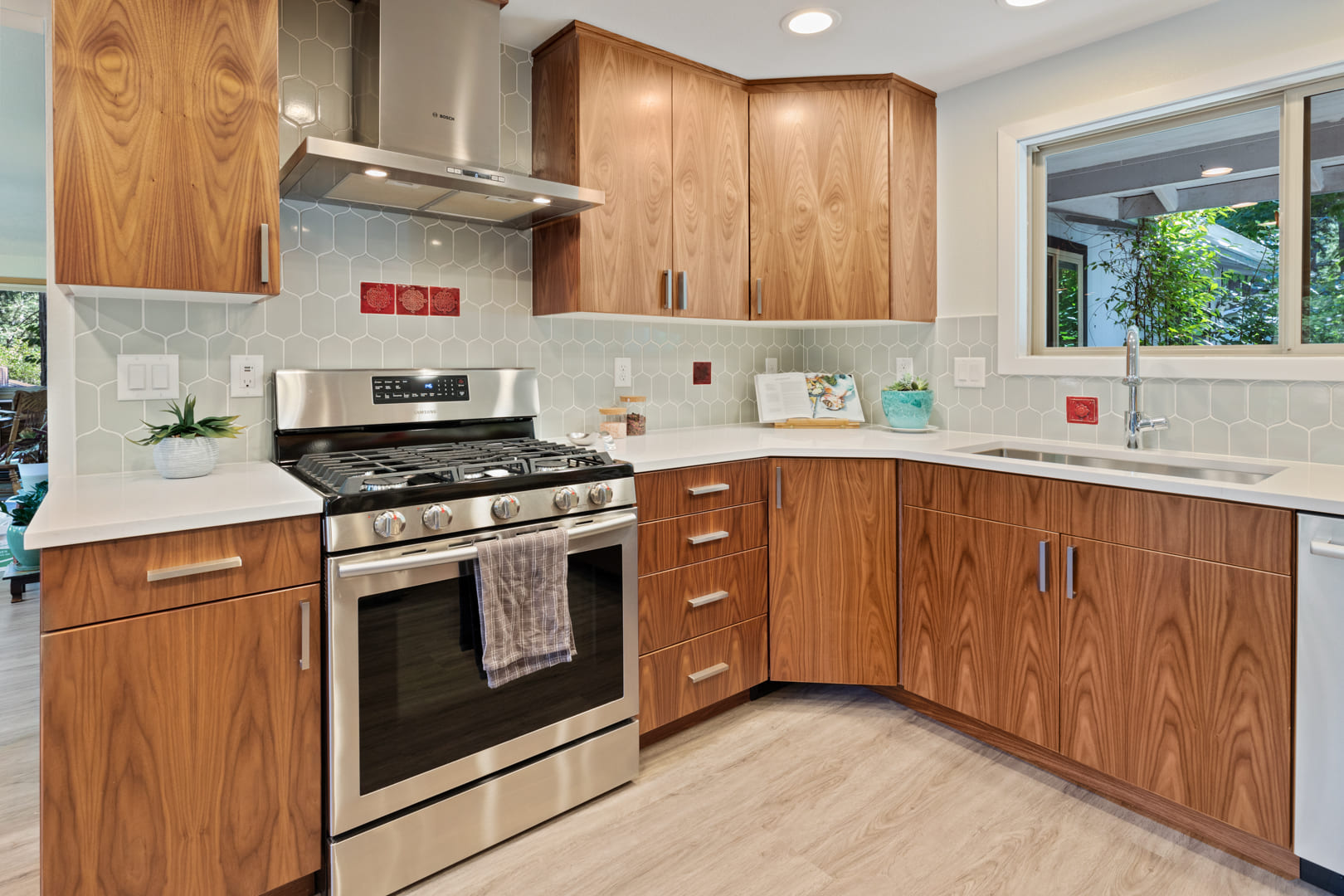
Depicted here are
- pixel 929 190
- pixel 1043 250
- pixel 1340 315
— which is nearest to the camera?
pixel 1340 315

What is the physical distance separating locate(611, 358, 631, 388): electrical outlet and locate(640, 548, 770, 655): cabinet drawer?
32.3 inches

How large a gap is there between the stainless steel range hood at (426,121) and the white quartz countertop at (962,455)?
827 millimetres

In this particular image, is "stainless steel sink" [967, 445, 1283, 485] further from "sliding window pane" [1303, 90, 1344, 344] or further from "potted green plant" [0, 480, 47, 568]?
"potted green plant" [0, 480, 47, 568]

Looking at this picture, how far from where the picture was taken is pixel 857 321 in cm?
286

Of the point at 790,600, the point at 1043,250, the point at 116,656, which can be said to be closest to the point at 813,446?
the point at 790,600

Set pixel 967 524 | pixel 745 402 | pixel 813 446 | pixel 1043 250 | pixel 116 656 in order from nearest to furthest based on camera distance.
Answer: pixel 116 656 < pixel 967 524 < pixel 813 446 < pixel 1043 250 < pixel 745 402

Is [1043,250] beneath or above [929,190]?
beneath

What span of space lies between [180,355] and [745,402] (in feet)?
6.83

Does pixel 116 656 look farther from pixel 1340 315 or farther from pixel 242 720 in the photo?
pixel 1340 315

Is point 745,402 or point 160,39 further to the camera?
point 745,402

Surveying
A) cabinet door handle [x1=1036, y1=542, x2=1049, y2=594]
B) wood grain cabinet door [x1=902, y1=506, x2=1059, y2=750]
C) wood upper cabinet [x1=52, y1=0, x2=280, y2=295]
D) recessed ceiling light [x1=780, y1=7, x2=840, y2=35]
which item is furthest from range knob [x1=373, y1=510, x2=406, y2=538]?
recessed ceiling light [x1=780, y1=7, x2=840, y2=35]

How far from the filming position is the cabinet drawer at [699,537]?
2.16 meters

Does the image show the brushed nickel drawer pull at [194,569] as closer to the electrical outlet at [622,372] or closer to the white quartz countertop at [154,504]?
the white quartz countertop at [154,504]

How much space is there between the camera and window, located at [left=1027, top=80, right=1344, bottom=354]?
209 centimetres
